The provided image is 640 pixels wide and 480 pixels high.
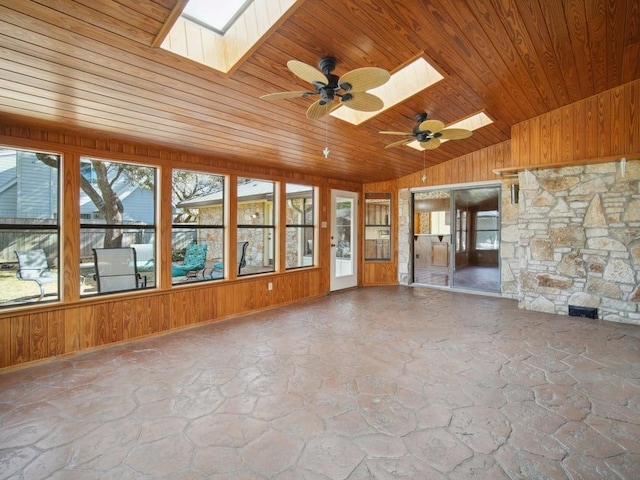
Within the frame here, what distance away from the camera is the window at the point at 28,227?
10.3ft

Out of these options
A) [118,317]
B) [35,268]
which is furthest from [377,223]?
[35,268]

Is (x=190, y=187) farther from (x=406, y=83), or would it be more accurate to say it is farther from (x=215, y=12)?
(x=406, y=83)

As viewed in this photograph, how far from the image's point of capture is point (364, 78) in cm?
228

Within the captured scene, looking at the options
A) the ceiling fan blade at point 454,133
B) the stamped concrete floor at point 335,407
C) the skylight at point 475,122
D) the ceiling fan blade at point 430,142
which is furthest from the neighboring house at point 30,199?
the skylight at point 475,122

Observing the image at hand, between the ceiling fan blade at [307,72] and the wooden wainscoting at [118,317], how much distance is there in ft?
10.7

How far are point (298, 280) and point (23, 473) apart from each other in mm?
4422

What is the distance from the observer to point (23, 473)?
1780 millimetres

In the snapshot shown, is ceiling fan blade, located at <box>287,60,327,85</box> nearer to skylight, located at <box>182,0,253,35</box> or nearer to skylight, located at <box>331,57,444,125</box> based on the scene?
skylight, located at <box>182,0,253,35</box>

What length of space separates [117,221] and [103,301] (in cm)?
96

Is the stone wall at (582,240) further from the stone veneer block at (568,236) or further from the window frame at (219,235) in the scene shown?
the window frame at (219,235)

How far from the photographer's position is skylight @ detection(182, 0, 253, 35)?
2.30 metres

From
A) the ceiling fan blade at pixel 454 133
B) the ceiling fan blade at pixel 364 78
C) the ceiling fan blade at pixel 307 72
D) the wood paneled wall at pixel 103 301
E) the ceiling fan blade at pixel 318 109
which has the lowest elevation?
the wood paneled wall at pixel 103 301

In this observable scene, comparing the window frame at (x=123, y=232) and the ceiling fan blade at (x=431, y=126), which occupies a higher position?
the ceiling fan blade at (x=431, y=126)

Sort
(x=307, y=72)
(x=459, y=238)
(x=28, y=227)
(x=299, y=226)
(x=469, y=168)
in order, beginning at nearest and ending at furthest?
(x=307, y=72), (x=28, y=227), (x=299, y=226), (x=469, y=168), (x=459, y=238)
